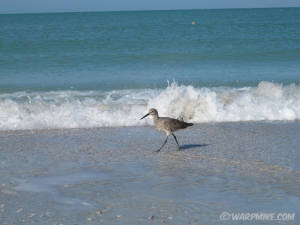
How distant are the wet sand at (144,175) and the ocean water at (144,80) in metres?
1.13

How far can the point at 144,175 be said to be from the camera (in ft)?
19.9

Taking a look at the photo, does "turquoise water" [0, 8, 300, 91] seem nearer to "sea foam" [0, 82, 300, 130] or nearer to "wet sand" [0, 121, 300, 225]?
"sea foam" [0, 82, 300, 130]

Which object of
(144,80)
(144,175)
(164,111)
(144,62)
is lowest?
(144,175)

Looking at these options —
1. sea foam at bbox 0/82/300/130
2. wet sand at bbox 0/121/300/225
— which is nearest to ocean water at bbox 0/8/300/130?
sea foam at bbox 0/82/300/130

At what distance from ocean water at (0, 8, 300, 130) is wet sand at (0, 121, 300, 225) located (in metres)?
1.13

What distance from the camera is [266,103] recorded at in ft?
34.3

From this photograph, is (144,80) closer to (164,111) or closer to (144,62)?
(144,62)

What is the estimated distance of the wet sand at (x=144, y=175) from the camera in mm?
4844

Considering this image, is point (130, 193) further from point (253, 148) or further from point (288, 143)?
point (288, 143)

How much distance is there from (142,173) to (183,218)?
1.55 m

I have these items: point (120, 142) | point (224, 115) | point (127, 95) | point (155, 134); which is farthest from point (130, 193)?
point (127, 95)

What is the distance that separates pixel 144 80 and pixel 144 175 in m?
10.4

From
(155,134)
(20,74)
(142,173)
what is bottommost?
(142,173)

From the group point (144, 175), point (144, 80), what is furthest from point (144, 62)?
point (144, 175)
